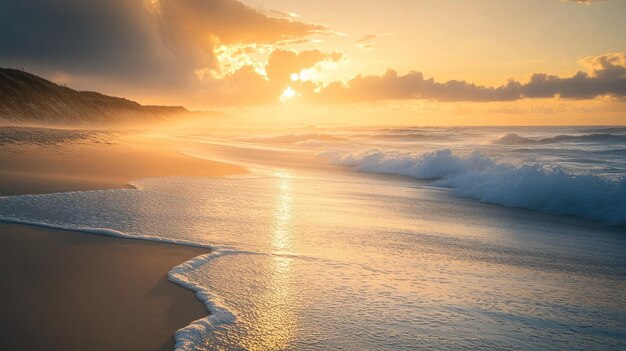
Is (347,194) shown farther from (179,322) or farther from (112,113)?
(112,113)

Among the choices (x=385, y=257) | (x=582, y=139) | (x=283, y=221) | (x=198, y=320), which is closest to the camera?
(x=198, y=320)

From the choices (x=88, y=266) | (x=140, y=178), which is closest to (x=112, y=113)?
(x=140, y=178)

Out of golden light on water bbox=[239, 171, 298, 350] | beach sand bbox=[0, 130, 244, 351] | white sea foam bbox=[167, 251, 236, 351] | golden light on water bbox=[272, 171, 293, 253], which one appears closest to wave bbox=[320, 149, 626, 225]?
golden light on water bbox=[272, 171, 293, 253]

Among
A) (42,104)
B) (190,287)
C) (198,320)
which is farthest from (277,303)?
(42,104)

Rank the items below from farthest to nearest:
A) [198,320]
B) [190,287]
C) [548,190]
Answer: [548,190], [190,287], [198,320]

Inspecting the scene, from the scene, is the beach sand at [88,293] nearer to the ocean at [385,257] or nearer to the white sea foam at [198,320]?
the white sea foam at [198,320]

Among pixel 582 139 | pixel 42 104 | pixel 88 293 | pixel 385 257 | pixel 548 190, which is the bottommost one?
pixel 385 257

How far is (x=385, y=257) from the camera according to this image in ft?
17.7

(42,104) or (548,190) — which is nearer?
(548,190)

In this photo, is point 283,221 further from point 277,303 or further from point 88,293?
point 88,293

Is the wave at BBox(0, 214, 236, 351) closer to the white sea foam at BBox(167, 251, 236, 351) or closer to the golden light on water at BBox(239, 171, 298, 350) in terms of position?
the white sea foam at BBox(167, 251, 236, 351)

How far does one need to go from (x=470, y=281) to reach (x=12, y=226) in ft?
19.9

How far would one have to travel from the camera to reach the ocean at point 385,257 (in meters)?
3.36

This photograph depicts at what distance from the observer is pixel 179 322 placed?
331cm
